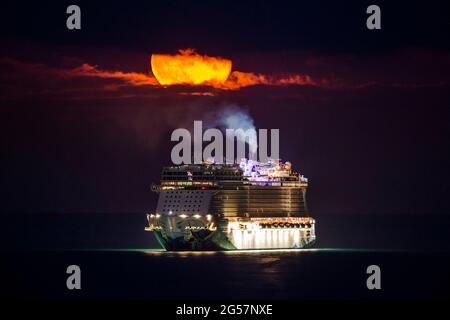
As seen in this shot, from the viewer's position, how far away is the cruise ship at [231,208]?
156000mm

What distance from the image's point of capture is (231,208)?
158875 mm

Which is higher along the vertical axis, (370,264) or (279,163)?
(279,163)

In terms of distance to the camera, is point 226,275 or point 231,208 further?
point 231,208

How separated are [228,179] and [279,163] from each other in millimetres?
8742

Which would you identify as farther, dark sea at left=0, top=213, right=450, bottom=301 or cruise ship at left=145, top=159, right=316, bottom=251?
cruise ship at left=145, top=159, right=316, bottom=251

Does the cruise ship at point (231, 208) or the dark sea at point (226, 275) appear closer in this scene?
the dark sea at point (226, 275)

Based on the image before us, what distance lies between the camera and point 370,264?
158 metres

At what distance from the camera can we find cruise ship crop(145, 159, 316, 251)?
156000 mm
